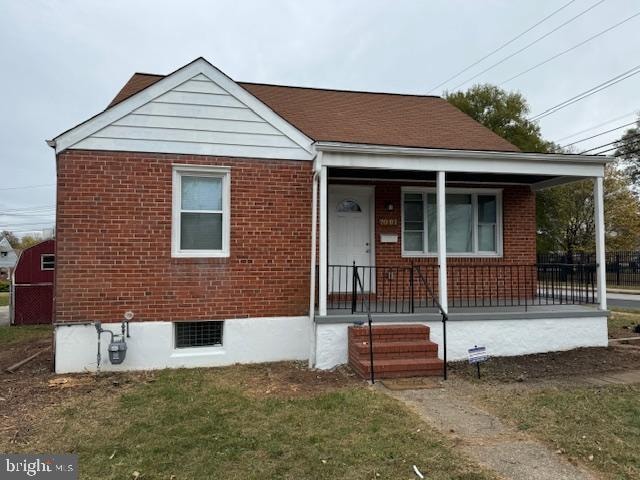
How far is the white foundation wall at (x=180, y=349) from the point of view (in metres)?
6.52

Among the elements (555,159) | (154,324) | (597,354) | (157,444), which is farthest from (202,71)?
(597,354)

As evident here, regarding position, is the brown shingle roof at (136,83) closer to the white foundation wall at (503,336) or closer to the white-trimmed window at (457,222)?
the white-trimmed window at (457,222)

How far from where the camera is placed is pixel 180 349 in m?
6.97

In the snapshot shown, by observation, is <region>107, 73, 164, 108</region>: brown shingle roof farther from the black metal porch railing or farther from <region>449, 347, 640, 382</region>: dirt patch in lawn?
<region>449, 347, 640, 382</region>: dirt patch in lawn

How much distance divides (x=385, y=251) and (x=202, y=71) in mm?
4609

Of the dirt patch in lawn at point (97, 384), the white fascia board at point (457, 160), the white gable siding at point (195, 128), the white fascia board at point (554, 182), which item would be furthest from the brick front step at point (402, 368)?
the white fascia board at point (554, 182)

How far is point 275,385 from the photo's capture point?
5984mm

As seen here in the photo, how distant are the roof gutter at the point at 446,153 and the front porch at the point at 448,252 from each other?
21 mm

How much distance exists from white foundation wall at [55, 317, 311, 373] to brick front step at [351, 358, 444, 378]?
1.39 meters

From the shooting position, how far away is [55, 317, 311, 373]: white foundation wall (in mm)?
6516

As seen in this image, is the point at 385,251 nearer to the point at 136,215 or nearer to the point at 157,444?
the point at 136,215

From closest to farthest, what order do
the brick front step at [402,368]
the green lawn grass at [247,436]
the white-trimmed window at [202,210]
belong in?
1. the green lawn grass at [247,436]
2. the brick front step at [402,368]
3. the white-trimmed window at [202,210]

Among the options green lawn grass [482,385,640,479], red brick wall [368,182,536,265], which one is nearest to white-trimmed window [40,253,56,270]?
red brick wall [368,182,536,265]

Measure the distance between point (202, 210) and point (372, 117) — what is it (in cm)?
491
